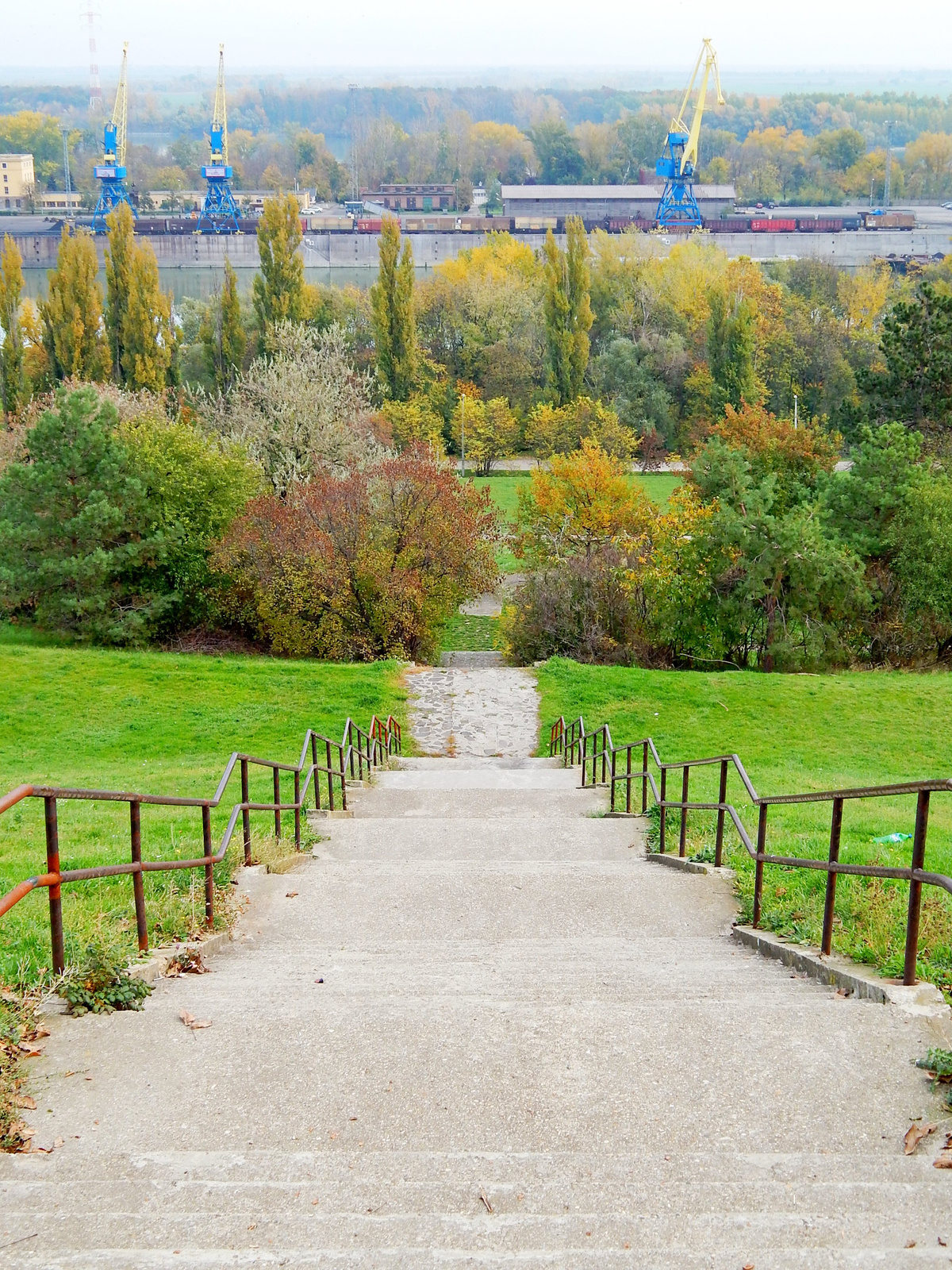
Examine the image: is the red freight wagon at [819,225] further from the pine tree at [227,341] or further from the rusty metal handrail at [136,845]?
the rusty metal handrail at [136,845]

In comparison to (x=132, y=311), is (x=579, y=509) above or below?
below

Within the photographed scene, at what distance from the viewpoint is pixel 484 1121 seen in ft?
12.8

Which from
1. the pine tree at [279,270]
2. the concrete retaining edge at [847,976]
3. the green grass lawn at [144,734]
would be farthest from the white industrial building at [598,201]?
the concrete retaining edge at [847,976]

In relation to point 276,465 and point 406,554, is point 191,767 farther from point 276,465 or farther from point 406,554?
point 276,465

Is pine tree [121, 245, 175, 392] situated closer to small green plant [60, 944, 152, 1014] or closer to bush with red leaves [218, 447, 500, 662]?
bush with red leaves [218, 447, 500, 662]

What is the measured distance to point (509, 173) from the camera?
155875mm

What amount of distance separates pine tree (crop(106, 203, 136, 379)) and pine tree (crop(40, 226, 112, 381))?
0.64 metres

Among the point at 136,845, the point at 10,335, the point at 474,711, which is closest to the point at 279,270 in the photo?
the point at 10,335

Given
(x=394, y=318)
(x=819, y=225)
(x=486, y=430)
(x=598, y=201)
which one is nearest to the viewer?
(x=394, y=318)

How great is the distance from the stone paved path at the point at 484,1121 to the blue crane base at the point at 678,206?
107 m

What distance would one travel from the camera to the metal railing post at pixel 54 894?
4.79 m

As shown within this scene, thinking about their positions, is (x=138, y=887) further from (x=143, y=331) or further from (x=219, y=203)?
(x=219, y=203)

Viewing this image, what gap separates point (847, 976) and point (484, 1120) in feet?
6.65

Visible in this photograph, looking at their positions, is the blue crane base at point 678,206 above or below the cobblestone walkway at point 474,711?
above
